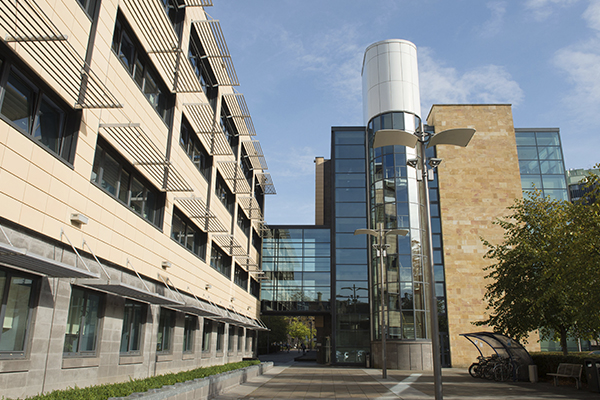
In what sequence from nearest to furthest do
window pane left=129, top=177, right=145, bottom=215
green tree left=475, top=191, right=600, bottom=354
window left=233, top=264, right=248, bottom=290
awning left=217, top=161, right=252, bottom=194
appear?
window pane left=129, top=177, right=145, bottom=215 → green tree left=475, top=191, right=600, bottom=354 → awning left=217, top=161, right=252, bottom=194 → window left=233, top=264, right=248, bottom=290

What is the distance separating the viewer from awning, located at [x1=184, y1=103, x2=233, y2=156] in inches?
793

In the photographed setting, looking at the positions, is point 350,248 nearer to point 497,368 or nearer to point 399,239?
point 399,239

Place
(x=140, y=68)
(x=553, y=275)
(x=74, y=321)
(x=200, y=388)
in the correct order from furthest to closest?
(x=553, y=275) < (x=140, y=68) < (x=200, y=388) < (x=74, y=321)


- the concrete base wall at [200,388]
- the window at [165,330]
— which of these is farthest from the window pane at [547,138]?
the window at [165,330]

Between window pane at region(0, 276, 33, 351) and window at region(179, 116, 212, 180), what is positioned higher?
window at region(179, 116, 212, 180)

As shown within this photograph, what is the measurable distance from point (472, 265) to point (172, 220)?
25.2m

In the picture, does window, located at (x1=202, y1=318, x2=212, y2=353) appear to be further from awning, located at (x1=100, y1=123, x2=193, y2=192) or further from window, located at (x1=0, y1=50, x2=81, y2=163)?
window, located at (x1=0, y1=50, x2=81, y2=163)

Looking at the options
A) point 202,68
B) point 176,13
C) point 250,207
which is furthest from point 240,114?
point 176,13

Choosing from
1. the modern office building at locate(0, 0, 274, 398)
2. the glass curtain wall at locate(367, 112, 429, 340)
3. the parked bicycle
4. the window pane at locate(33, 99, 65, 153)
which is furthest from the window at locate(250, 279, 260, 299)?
the window pane at locate(33, 99, 65, 153)

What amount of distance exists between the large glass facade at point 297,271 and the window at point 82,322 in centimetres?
2738

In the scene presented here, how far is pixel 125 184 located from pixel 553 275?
56.6 feet

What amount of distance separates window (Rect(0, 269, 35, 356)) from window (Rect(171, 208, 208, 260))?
30.0ft

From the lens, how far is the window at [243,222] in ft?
113

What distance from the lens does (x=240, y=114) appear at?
29578 millimetres
